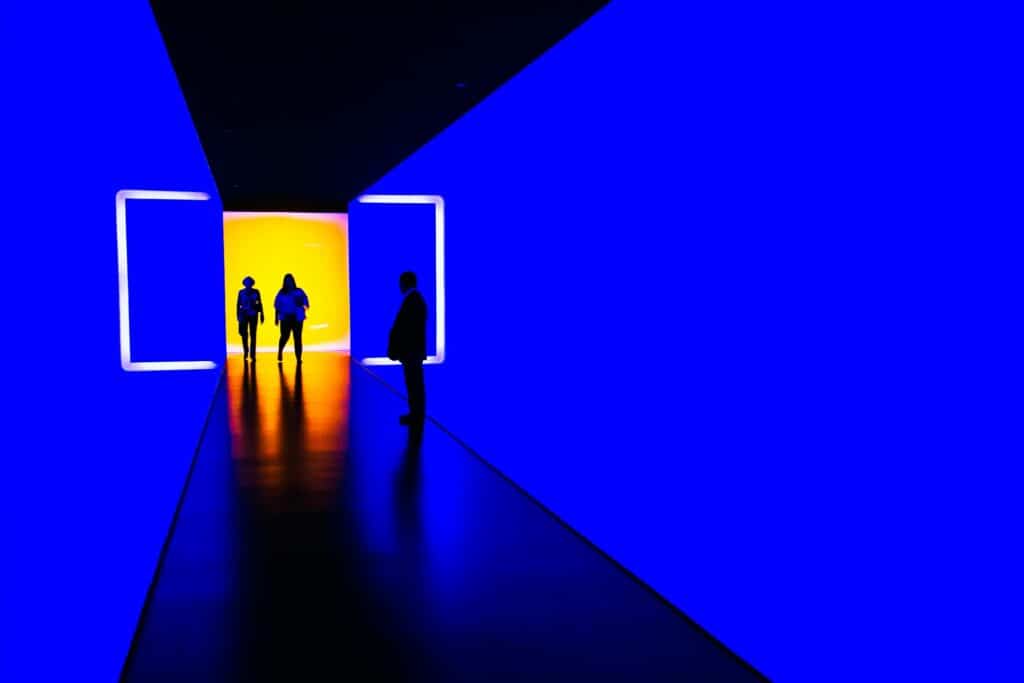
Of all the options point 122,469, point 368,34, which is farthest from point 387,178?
point 122,469

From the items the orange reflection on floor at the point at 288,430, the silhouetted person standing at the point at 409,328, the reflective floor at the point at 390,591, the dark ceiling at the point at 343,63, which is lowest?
the reflective floor at the point at 390,591

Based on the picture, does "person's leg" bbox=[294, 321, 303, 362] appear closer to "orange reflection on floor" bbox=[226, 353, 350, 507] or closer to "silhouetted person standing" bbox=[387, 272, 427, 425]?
"orange reflection on floor" bbox=[226, 353, 350, 507]

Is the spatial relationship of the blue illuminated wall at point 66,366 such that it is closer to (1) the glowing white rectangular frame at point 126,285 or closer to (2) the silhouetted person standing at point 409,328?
(2) the silhouetted person standing at point 409,328

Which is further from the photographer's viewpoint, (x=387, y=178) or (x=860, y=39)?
(x=387, y=178)

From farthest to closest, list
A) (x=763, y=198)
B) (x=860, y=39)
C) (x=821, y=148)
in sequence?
(x=763, y=198) < (x=821, y=148) < (x=860, y=39)

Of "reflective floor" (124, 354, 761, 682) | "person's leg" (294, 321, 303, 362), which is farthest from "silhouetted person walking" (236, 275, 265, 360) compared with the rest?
"reflective floor" (124, 354, 761, 682)

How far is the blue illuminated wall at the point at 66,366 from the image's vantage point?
200 centimetres

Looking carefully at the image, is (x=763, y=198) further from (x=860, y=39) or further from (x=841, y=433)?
(x=841, y=433)

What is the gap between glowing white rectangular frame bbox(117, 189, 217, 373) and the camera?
1156 centimetres

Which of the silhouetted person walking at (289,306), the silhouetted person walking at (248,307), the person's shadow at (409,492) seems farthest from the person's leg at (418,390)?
the silhouetted person walking at (248,307)

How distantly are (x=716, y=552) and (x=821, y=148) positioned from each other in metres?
1.82

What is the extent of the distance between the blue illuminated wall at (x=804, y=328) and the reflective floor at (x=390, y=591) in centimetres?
38

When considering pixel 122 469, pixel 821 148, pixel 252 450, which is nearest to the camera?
pixel 821 148

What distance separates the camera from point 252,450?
7.73m
